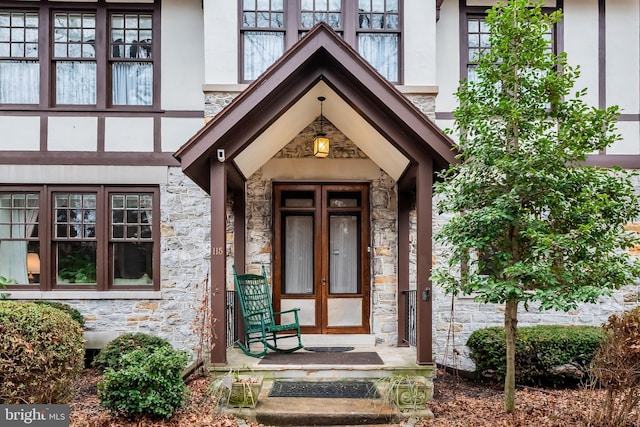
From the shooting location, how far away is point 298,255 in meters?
7.69

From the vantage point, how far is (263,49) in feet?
22.9

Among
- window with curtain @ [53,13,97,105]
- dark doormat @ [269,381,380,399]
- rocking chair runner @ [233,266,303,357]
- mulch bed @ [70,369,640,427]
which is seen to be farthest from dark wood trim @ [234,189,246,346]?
window with curtain @ [53,13,97,105]

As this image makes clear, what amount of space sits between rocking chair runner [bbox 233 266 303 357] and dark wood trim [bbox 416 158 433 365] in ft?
5.64

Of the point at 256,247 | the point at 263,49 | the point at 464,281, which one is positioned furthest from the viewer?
the point at 256,247

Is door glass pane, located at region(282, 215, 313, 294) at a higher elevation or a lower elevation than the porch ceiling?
lower

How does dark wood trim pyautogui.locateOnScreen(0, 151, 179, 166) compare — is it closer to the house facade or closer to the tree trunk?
the house facade

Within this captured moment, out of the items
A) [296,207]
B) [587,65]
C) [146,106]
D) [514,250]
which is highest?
[587,65]

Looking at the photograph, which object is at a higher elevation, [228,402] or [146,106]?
[146,106]

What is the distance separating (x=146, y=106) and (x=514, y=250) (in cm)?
576

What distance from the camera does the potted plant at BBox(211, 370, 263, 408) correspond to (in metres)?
4.73

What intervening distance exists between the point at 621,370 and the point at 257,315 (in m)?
4.15

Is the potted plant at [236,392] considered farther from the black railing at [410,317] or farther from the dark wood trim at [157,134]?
the dark wood trim at [157,134]

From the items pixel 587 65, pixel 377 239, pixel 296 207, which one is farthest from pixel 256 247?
pixel 587 65

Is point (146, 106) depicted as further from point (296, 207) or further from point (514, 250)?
point (514, 250)
